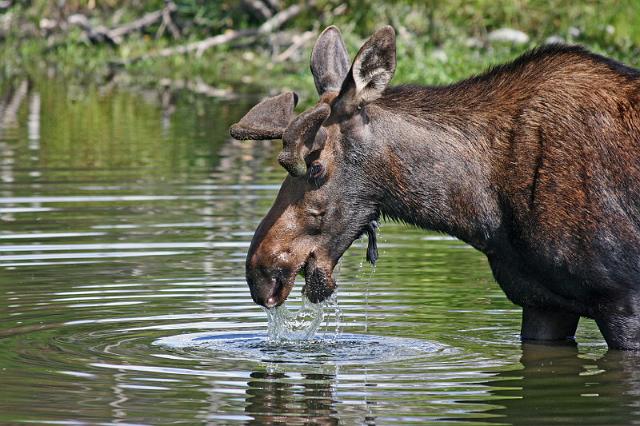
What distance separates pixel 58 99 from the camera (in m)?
28.2

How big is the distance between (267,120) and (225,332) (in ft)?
6.16

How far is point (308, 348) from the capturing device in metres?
9.01

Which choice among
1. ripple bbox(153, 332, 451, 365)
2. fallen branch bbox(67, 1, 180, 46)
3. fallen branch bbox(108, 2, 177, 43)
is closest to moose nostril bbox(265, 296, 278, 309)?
ripple bbox(153, 332, 451, 365)

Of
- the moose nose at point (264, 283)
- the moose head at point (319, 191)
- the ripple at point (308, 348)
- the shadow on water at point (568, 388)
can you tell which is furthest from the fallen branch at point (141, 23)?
the moose nose at point (264, 283)

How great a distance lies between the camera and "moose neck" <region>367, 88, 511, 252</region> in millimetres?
8156

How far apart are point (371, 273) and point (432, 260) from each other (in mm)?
1286

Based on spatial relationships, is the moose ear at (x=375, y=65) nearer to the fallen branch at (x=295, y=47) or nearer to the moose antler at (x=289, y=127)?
the moose antler at (x=289, y=127)

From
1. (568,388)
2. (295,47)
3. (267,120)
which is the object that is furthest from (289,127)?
(295,47)

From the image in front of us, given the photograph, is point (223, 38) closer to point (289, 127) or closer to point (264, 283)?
point (264, 283)

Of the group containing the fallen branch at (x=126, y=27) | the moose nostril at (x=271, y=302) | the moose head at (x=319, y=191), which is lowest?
the moose nostril at (x=271, y=302)

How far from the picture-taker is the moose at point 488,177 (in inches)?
314

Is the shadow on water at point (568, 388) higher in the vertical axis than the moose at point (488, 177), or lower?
lower

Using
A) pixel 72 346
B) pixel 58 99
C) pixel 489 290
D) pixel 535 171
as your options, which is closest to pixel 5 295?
pixel 72 346

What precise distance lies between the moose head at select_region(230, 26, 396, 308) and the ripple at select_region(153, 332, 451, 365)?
1.92ft
